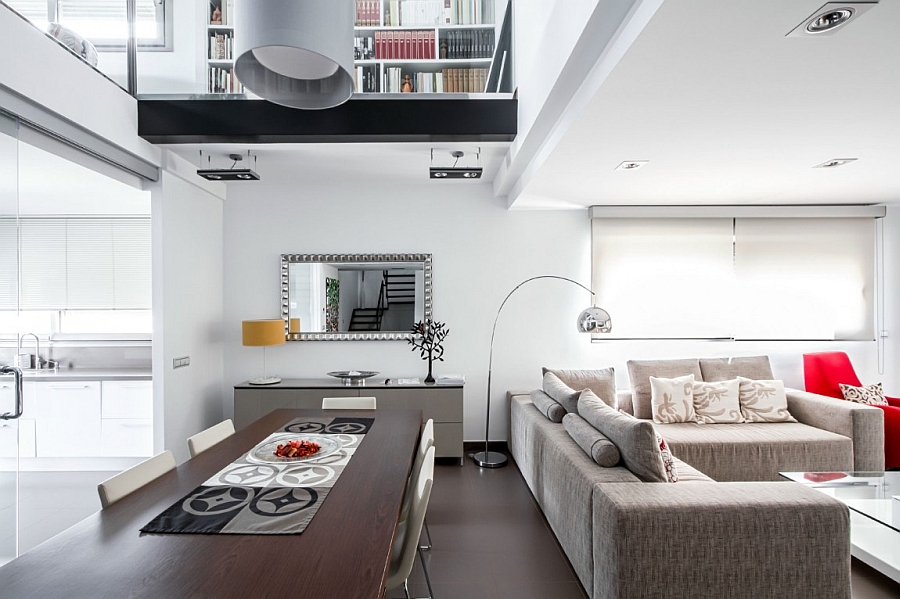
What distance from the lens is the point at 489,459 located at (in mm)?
4914

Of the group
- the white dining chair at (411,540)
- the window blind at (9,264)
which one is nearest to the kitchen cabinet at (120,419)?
the window blind at (9,264)

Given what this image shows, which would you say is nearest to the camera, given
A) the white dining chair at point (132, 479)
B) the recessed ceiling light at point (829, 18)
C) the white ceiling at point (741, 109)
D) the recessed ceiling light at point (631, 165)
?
the recessed ceiling light at point (829, 18)

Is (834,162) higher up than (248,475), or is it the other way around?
(834,162)

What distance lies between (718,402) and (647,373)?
612mm

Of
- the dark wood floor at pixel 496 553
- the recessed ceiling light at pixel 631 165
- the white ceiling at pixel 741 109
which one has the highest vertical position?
the recessed ceiling light at pixel 631 165

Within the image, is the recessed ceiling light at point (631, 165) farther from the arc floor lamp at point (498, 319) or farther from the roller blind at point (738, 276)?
the roller blind at point (738, 276)

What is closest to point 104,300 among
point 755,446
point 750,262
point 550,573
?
point 550,573

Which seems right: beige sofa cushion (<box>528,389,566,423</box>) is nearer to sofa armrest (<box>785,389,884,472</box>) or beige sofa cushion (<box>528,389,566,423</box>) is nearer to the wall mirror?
the wall mirror

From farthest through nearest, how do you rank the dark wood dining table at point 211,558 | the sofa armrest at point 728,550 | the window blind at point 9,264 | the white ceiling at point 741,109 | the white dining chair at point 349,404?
1. the white dining chair at point 349,404
2. the window blind at point 9,264
3. the sofa armrest at point 728,550
4. the white ceiling at point 741,109
5. the dark wood dining table at point 211,558

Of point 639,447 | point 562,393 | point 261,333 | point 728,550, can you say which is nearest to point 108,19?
point 261,333

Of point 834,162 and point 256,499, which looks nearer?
point 256,499

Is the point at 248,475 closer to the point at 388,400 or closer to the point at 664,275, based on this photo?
the point at 388,400

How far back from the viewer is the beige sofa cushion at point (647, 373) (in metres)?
4.76

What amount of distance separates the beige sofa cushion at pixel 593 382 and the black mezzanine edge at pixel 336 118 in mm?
2128
